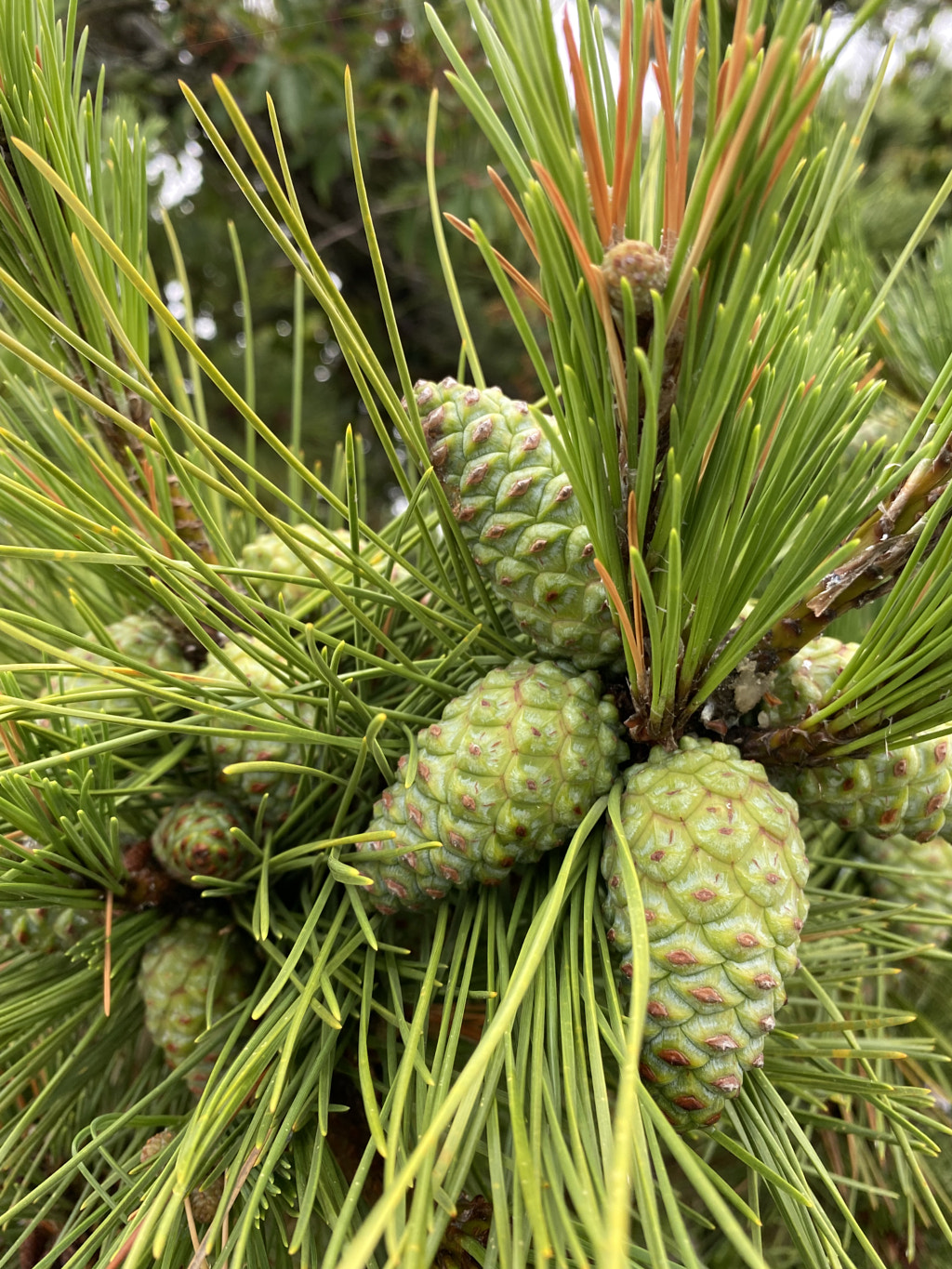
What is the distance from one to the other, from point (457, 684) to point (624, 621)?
0.57ft

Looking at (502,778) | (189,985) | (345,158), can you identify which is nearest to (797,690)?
(502,778)

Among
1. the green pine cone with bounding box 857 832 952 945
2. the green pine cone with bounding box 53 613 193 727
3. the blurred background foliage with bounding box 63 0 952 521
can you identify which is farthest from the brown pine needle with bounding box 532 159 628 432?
the blurred background foliage with bounding box 63 0 952 521

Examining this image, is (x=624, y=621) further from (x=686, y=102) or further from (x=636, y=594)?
(x=686, y=102)

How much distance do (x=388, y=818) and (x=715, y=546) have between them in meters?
0.21

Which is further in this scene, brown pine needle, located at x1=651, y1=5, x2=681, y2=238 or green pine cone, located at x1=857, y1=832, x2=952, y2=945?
green pine cone, located at x1=857, y1=832, x2=952, y2=945

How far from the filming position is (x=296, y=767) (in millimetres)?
379

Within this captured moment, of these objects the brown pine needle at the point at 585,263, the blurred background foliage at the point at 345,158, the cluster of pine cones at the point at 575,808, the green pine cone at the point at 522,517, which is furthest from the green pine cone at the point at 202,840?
the blurred background foliage at the point at 345,158

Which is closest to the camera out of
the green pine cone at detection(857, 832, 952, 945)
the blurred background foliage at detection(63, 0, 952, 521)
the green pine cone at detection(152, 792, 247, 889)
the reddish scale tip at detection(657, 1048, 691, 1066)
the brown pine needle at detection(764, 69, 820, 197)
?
the brown pine needle at detection(764, 69, 820, 197)

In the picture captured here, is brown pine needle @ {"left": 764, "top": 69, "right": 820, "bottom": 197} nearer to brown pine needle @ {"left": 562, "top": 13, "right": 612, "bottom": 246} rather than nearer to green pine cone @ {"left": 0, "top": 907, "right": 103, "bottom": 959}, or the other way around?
brown pine needle @ {"left": 562, "top": 13, "right": 612, "bottom": 246}

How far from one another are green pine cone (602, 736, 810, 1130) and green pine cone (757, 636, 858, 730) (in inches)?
2.5

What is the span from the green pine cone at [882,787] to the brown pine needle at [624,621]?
4.4 inches

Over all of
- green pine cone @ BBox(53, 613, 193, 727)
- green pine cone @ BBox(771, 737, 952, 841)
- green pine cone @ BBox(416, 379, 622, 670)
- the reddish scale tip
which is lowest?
the reddish scale tip

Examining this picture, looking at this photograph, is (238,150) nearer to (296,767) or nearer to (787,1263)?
(296,767)

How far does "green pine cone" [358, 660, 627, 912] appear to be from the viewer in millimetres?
380
